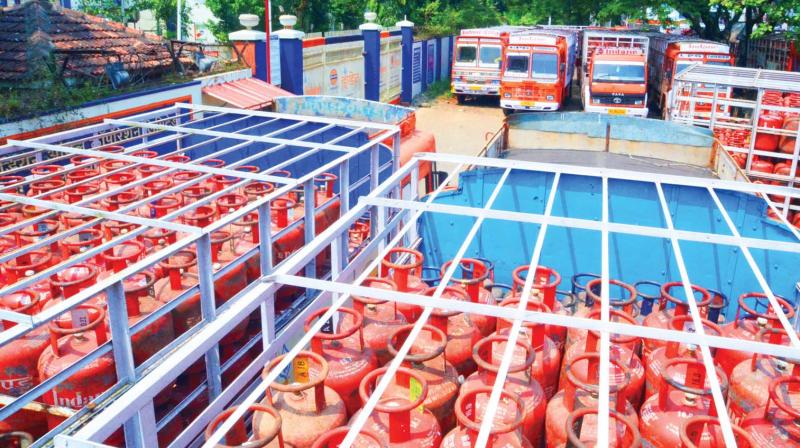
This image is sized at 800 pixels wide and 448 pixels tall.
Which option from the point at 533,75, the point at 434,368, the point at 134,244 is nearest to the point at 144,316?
the point at 134,244

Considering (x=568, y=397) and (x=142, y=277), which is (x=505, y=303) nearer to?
(x=568, y=397)

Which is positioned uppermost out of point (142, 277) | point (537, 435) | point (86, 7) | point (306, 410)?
point (86, 7)

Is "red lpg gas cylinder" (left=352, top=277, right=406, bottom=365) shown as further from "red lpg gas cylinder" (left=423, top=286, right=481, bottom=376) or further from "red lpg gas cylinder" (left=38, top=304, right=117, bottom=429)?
"red lpg gas cylinder" (left=38, top=304, right=117, bottom=429)

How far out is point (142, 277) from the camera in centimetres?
493

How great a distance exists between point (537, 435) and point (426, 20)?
104 ft

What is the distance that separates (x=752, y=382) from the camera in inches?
169

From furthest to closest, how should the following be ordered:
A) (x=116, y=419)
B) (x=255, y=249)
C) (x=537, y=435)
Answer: (x=255, y=249)
(x=537, y=435)
(x=116, y=419)

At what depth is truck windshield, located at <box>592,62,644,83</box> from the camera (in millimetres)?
20141

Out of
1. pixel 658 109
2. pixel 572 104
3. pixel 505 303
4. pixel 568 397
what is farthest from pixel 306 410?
pixel 572 104

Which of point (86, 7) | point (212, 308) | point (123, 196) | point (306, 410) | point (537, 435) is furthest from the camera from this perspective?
point (86, 7)

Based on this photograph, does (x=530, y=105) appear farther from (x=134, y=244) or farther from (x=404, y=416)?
(x=404, y=416)

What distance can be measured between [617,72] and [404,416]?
19.0 metres

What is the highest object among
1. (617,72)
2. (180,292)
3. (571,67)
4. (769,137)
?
(571,67)

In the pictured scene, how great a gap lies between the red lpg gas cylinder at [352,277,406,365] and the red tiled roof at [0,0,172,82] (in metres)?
7.73
